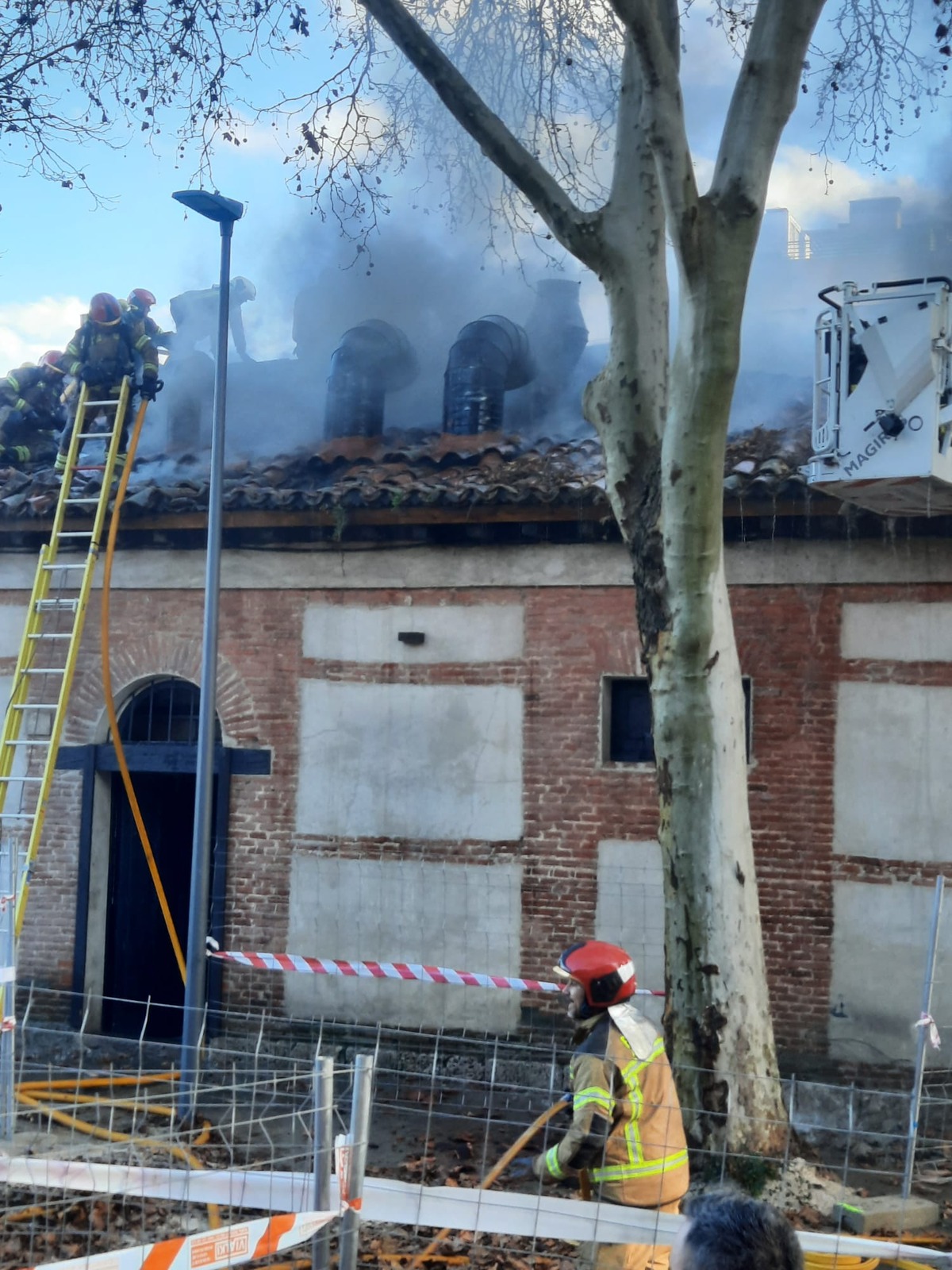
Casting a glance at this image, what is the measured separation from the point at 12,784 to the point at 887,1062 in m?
8.08

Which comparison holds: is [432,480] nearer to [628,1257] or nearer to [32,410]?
[32,410]

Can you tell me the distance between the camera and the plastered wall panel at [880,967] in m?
10.3

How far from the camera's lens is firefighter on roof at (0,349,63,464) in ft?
48.2

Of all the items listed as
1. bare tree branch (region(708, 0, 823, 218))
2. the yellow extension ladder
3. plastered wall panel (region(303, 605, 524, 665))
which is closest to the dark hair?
bare tree branch (region(708, 0, 823, 218))

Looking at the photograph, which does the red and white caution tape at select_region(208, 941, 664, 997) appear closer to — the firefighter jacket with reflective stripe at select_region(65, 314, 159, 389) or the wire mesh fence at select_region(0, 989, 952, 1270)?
the wire mesh fence at select_region(0, 989, 952, 1270)

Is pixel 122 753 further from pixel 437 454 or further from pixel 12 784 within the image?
pixel 437 454

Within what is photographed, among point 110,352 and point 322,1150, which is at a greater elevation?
point 110,352

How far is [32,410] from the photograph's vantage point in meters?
14.9

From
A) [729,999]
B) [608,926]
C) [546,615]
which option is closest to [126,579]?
[546,615]

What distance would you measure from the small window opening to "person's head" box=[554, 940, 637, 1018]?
20.7 feet

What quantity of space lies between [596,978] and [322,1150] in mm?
1252

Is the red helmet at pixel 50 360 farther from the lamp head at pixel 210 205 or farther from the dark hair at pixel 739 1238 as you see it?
the dark hair at pixel 739 1238

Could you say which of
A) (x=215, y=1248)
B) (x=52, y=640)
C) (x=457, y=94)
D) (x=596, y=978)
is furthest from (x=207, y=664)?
(x=215, y=1248)

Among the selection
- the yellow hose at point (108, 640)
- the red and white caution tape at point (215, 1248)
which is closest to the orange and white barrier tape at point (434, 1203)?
the red and white caution tape at point (215, 1248)
